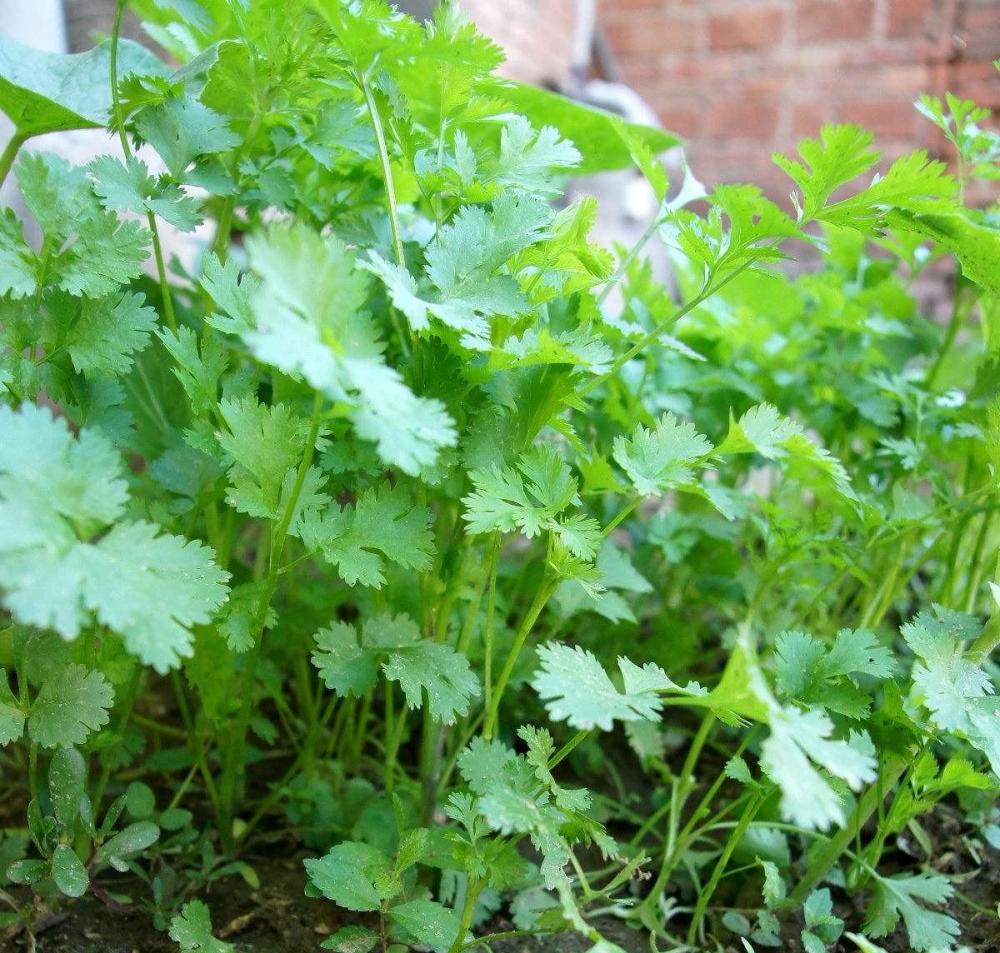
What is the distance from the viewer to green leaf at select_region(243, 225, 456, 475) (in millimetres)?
409

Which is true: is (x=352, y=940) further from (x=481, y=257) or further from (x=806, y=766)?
(x=481, y=257)

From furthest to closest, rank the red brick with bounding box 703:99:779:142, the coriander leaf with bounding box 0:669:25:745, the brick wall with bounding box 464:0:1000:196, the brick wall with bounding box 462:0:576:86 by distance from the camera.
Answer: the red brick with bounding box 703:99:779:142 < the brick wall with bounding box 464:0:1000:196 < the brick wall with bounding box 462:0:576:86 < the coriander leaf with bounding box 0:669:25:745

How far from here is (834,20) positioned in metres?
2.15

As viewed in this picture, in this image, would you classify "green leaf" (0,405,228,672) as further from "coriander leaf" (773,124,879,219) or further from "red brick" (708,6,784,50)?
"red brick" (708,6,784,50)

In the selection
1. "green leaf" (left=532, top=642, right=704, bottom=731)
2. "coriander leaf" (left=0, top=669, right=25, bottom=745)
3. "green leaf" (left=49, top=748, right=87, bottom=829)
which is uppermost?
"green leaf" (left=532, top=642, right=704, bottom=731)

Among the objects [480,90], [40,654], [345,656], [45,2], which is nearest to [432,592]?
[345,656]

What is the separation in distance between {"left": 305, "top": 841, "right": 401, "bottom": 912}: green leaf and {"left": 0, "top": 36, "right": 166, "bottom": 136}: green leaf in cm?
54

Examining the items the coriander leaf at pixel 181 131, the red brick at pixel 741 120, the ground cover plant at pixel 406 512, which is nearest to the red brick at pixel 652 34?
the red brick at pixel 741 120

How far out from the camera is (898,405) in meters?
0.93

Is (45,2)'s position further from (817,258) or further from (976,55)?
(976,55)

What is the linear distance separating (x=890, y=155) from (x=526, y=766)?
2.03 meters

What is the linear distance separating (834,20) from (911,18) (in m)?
0.18

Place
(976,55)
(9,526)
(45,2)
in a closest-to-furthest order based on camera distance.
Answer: (9,526) < (45,2) < (976,55)

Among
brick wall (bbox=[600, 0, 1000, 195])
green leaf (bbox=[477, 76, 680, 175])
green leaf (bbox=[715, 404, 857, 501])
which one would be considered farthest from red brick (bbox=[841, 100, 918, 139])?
green leaf (bbox=[715, 404, 857, 501])
